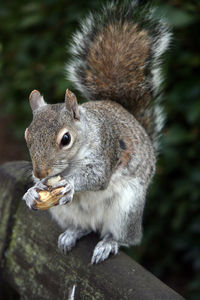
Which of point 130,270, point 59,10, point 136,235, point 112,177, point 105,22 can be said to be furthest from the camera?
point 59,10

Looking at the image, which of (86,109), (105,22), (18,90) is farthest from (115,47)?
(18,90)

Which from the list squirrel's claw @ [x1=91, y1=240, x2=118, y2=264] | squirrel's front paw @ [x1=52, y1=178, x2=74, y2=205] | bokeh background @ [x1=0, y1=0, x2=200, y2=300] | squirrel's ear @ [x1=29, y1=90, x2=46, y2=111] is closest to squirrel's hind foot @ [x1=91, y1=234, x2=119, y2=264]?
squirrel's claw @ [x1=91, y1=240, x2=118, y2=264]

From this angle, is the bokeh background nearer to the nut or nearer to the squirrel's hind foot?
the squirrel's hind foot

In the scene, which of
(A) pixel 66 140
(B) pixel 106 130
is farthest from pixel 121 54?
(A) pixel 66 140

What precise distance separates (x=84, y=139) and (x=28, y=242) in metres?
0.29

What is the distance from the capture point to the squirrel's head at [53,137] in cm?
105

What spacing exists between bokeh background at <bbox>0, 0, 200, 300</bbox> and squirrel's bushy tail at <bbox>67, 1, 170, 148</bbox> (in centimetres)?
9

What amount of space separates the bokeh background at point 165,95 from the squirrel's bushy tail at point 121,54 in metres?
0.09

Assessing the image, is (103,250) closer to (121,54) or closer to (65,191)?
(65,191)

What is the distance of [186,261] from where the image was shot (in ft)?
6.90

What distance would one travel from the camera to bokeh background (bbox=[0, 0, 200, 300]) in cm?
174

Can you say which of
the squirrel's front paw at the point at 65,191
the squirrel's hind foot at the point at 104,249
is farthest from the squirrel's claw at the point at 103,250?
the squirrel's front paw at the point at 65,191

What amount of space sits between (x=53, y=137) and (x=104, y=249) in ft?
1.00

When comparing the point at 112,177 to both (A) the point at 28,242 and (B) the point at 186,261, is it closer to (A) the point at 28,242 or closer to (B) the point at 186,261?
(A) the point at 28,242
